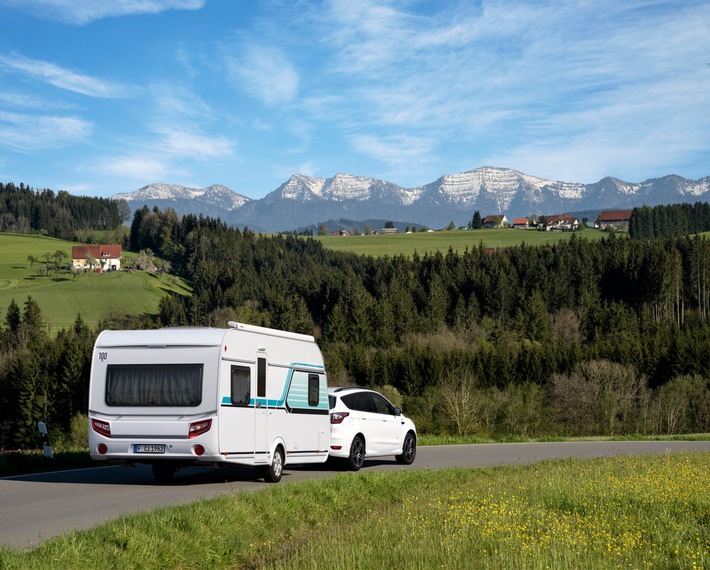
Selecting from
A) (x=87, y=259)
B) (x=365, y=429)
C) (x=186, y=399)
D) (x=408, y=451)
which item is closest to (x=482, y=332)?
(x=87, y=259)

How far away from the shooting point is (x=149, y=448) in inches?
678

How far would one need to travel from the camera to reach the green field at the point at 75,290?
148m

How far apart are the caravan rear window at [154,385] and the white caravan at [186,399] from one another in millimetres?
19

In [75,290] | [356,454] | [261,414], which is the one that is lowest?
[356,454]

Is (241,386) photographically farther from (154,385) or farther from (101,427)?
(101,427)

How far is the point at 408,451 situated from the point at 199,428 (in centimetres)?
851

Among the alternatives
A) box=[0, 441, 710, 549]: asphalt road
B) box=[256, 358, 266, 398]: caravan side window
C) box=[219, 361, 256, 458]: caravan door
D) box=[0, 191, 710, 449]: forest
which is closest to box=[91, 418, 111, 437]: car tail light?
box=[0, 441, 710, 549]: asphalt road

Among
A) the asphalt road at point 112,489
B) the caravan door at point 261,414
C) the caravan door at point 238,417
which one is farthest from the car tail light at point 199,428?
the caravan door at point 261,414

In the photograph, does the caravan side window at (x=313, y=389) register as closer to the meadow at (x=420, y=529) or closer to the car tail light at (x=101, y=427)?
the meadow at (x=420, y=529)

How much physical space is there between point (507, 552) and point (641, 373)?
3565 inches

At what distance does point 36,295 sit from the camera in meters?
157

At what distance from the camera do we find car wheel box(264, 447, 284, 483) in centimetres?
1850

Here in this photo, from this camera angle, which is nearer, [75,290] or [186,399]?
[186,399]

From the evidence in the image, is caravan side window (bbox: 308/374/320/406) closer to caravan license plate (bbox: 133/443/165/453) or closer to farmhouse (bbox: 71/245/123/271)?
caravan license plate (bbox: 133/443/165/453)
